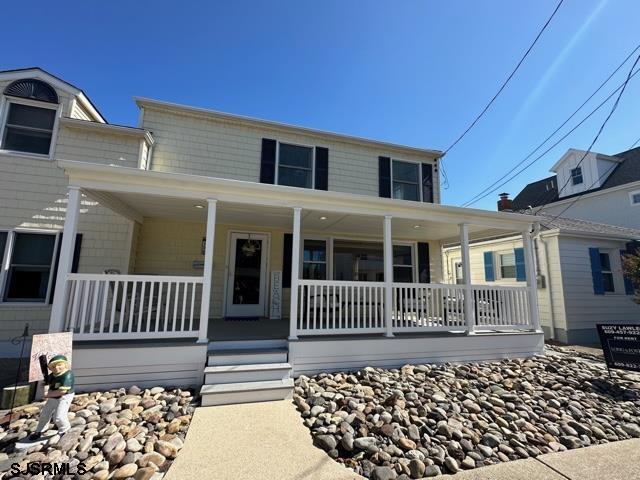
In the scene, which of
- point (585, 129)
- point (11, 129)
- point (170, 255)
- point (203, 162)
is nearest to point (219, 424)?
point (170, 255)

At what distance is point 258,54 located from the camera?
314 inches

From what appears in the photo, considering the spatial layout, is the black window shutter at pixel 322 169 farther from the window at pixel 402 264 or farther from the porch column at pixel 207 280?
the porch column at pixel 207 280

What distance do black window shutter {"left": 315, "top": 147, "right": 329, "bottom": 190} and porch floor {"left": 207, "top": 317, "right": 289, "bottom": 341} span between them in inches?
146

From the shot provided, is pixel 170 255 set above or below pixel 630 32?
below

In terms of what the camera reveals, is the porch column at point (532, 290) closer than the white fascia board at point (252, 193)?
No

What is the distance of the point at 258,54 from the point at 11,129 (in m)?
5.84

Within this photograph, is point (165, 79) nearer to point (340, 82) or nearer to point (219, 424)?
point (340, 82)

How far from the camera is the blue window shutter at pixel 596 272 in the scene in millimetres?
8422

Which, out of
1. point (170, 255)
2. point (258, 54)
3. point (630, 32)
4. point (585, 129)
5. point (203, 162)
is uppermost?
point (258, 54)

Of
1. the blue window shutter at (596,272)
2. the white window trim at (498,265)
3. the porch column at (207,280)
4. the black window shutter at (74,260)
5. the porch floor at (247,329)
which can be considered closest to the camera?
the porch column at (207,280)

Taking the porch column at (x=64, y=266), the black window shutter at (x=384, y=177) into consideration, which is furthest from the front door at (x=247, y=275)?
the black window shutter at (x=384, y=177)

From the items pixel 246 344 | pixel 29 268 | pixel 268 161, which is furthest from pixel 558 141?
pixel 29 268

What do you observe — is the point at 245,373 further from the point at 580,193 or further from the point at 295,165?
the point at 580,193

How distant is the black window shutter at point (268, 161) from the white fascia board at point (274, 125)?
1.55 feet
